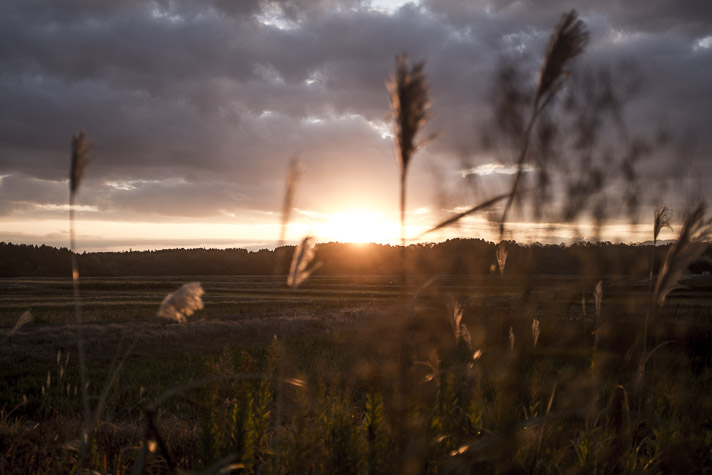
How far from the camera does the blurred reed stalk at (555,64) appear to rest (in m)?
1.11

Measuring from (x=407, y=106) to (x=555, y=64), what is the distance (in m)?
0.42

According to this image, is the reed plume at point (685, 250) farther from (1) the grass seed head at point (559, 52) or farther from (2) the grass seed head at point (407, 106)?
(2) the grass seed head at point (407, 106)

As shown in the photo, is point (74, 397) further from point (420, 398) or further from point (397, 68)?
point (397, 68)

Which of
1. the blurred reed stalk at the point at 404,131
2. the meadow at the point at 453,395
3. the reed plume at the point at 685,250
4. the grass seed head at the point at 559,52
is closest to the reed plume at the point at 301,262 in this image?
the meadow at the point at 453,395

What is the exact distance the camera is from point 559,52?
119 cm

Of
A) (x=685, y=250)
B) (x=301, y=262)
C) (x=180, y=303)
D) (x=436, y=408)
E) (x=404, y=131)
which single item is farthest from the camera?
(x=436, y=408)

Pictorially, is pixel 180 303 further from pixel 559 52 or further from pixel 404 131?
pixel 559 52

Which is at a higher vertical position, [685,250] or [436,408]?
[685,250]

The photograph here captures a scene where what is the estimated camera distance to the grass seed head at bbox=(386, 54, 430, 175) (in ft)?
3.51

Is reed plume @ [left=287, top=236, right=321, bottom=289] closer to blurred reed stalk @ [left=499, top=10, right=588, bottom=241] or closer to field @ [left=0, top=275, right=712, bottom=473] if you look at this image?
field @ [left=0, top=275, right=712, bottom=473]

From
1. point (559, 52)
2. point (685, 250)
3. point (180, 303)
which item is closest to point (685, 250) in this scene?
point (685, 250)

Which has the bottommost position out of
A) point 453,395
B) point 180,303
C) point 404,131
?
point 453,395

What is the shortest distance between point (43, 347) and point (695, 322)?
72.9ft

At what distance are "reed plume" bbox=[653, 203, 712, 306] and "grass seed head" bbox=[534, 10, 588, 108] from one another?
3.69ft
